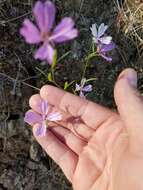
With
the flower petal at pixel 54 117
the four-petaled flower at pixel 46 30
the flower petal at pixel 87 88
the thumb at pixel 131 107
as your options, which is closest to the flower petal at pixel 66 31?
the four-petaled flower at pixel 46 30

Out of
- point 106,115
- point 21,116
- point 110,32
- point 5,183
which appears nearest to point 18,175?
point 5,183

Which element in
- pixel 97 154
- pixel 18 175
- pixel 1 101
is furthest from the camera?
pixel 18 175

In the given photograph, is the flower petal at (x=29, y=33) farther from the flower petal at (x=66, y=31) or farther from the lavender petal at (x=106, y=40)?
the lavender petal at (x=106, y=40)

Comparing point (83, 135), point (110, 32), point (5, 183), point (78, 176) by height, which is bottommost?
point (5, 183)

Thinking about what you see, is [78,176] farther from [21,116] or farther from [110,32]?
[110,32]

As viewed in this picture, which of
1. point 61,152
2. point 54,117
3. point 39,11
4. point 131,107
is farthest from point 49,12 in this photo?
point 61,152

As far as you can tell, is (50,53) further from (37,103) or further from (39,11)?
(37,103)
